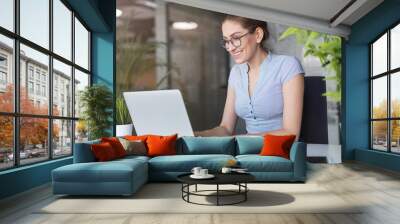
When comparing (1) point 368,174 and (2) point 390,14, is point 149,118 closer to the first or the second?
(1) point 368,174

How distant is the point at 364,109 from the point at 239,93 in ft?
9.76

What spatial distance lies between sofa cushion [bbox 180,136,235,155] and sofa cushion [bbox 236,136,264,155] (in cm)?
12

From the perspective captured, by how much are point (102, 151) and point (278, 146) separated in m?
2.66

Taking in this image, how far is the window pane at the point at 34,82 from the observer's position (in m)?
5.55

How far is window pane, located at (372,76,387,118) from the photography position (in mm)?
8672

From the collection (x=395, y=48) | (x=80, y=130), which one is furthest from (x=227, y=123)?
(x=395, y=48)

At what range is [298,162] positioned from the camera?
611 cm

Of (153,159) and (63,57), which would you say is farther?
Result: (63,57)

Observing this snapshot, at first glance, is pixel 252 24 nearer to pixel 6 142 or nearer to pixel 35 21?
pixel 35 21

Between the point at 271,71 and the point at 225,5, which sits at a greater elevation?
the point at 225,5

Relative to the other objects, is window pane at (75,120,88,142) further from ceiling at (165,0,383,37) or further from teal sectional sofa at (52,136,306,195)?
ceiling at (165,0,383,37)

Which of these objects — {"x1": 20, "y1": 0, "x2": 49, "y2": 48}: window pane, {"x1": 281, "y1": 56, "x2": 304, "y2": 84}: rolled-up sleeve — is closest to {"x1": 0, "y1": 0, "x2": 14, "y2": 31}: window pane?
{"x1": 20, "y1": 0, "x2": 49, "y2": 48}: window pane

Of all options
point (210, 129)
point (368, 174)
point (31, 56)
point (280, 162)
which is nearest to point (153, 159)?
point (280, 162)

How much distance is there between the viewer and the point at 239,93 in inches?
361
